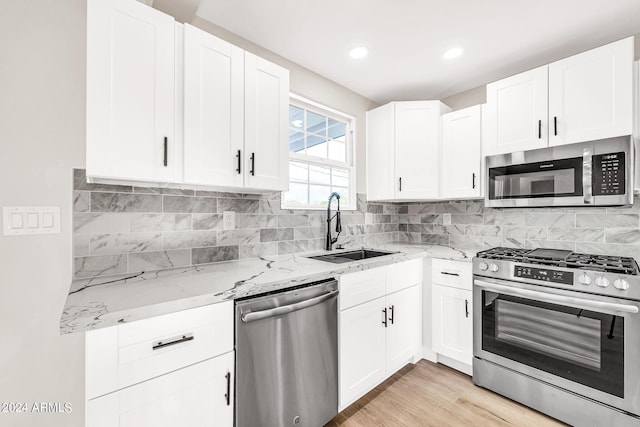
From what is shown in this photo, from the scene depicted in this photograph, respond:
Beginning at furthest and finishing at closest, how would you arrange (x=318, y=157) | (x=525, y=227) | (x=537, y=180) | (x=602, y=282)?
1. (x=318, y=157)
2. (x=525, y=227)
3. (x=537, y=180)
4. (x=602, y=282)

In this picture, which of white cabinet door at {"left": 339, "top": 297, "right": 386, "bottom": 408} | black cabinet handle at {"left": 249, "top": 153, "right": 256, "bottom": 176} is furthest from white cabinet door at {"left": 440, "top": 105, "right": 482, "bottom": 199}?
black cabinet handle at {"left": 249, "top": 153, "right": 256, "bottom": 176}

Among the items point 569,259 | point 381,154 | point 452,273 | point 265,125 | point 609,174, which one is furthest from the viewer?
point 381,154

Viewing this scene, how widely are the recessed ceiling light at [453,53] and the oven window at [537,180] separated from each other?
0.94 metres

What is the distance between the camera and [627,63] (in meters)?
1.71

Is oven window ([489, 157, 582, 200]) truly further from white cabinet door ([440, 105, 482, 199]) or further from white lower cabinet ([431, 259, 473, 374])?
white lower cabinet ([431, 259, 473, 374])

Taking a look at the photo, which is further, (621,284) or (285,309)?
(621,284)

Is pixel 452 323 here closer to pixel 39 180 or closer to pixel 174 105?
pixel 174 105

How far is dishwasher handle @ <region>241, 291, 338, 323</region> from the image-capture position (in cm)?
126

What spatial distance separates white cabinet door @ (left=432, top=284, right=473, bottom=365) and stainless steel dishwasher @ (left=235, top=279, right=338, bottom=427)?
1099 millimetres

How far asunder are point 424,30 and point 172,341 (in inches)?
89.1

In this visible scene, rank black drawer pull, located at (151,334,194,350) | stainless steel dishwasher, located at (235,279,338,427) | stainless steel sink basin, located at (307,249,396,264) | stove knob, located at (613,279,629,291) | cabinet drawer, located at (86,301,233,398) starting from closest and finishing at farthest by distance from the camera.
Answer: cabinet drawer, located at (86,301,233,398)
black drawer pull, located at (151,334,194,350)
stainless steel dishwasher, located at (235,279,338,427)
stove knob, located at (613,279,629,291)
stainless steel sink basin, located at (307,249,396,264)

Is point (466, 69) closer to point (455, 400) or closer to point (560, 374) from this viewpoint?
point (560, 374)

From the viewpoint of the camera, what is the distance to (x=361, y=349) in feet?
6.10

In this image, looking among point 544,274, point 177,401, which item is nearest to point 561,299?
point 544,274
